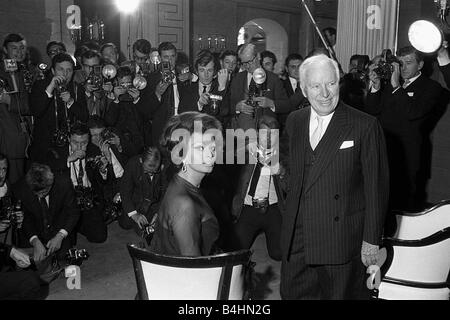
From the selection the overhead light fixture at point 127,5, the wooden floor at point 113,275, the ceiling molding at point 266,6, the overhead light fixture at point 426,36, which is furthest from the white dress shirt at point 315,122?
the ceiling molding at point 266,6

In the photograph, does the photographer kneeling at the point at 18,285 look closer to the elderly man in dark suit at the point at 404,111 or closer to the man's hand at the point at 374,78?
the elderly man in dark suit at the point at 404,111

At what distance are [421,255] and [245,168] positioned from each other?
1.72 m

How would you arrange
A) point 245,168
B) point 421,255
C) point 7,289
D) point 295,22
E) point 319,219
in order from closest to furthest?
point 319,219
point 421,255
point 7,289
point 245,168
point 295,22

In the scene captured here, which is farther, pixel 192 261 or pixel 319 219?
pixel 319 219

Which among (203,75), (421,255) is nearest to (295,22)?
(203,75)

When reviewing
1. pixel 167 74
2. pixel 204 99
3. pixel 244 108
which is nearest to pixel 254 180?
pixel 244 108

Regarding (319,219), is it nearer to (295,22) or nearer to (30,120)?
(30,120)

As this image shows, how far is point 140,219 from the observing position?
161 inches

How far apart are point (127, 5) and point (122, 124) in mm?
4115

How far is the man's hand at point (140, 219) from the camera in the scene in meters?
4.06

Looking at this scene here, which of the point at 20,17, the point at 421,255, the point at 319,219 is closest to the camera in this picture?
the point at 319,219

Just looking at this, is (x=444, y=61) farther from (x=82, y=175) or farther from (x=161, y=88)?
(x=82, y=175)

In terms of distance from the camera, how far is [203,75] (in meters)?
4.42

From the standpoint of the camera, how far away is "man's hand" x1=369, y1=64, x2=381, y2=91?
4.48m
